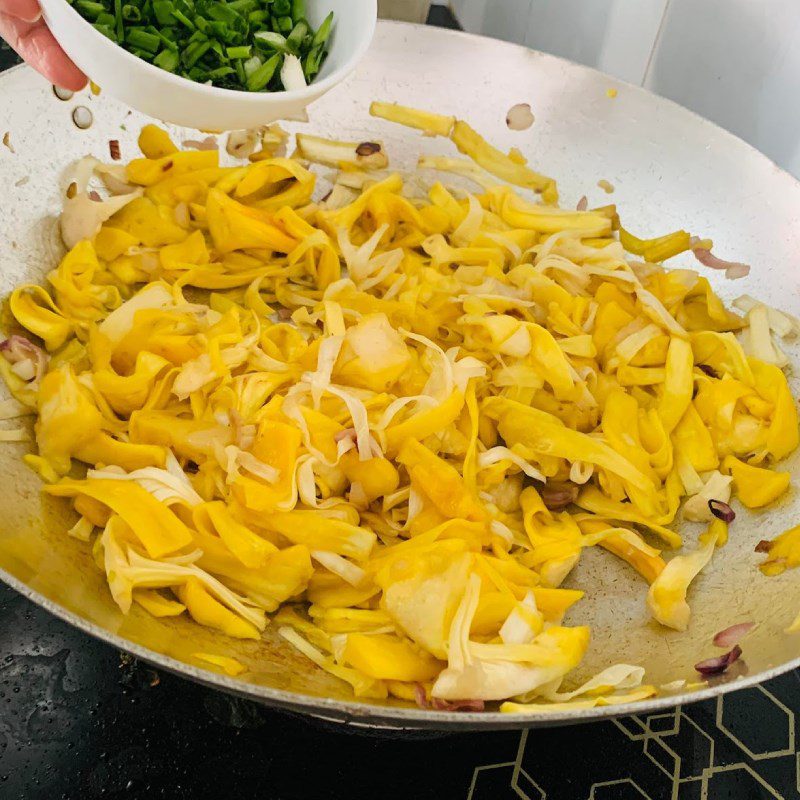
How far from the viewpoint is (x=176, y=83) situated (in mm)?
696

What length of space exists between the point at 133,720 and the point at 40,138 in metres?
0.72

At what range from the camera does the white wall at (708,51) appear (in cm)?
113

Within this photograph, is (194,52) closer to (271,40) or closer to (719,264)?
(271,40)

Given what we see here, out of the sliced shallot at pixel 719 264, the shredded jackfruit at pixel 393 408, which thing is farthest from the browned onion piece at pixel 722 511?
the sliced shallot at pixel 719 264

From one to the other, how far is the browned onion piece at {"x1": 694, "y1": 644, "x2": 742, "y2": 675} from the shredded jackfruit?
61mm

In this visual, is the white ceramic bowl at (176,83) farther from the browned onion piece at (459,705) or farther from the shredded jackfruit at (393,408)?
the browned onion piece at (459,705)

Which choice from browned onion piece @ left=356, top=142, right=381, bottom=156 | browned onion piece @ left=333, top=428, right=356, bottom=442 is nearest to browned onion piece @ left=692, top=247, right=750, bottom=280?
browned onion piece @ left=356, top=142, right=381, bottom=156

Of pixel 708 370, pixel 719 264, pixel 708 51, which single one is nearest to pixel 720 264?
pixel 719 264

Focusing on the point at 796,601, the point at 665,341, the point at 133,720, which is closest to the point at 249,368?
the point at 133,720

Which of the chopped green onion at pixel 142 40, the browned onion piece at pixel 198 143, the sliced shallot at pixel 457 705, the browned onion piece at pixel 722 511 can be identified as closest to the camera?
the sliced shallot at pixel 457 705

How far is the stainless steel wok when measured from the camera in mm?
708

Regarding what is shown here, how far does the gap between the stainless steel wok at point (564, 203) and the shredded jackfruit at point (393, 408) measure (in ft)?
0.08

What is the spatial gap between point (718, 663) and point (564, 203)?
707 mm

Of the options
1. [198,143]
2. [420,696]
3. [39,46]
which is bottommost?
[420,696]
